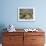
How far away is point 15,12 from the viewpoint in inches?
169

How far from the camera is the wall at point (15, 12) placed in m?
4.28

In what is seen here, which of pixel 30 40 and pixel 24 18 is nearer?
pixel 30 40

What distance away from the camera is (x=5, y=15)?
169 inches

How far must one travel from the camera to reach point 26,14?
431 centimetres

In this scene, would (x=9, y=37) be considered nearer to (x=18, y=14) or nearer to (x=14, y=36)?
(x=14, y=36)

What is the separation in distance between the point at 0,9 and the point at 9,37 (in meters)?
1.06

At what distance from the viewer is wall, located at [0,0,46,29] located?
14.0 ft

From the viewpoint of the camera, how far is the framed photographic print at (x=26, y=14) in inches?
169

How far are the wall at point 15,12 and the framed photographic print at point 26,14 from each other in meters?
0.11

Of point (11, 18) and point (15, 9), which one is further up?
point (15, 9)

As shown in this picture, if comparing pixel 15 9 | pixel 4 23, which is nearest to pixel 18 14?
pixel 15 9

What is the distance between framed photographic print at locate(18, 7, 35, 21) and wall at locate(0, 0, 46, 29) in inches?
4.3

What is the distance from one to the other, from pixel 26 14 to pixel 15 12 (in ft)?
1.22

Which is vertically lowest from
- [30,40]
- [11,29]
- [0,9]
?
[30,40]
